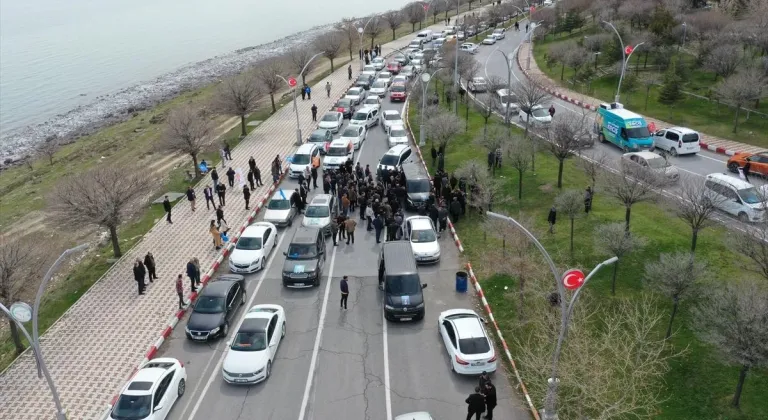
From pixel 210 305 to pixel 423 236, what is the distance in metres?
9.23

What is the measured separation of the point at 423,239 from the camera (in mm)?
24172

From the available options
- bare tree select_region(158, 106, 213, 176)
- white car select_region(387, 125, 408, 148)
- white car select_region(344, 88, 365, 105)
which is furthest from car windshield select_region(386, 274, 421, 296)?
white car select_region(344, 88, 365, 105)

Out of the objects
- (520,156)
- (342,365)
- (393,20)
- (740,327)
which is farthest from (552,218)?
(393,20)

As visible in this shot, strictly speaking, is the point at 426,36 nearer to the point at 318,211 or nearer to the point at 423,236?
the point at 318,211

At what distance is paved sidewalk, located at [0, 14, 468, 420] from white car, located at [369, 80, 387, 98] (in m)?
22.5

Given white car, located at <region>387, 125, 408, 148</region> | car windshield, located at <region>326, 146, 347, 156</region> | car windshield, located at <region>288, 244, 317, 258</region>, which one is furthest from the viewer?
white car, located at <region>387, 125, 408, 148</region>

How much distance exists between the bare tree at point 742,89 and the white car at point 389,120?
2083 cm

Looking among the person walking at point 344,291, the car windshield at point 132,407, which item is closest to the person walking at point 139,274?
the car windshield at point 132,407

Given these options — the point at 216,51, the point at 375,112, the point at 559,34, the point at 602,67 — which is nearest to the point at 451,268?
the point at 375,112

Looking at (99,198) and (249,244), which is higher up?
(99,198)

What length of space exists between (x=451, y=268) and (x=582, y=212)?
6910 millimetres

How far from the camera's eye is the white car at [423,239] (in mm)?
23641

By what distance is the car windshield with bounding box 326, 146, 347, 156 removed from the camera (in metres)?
34.4

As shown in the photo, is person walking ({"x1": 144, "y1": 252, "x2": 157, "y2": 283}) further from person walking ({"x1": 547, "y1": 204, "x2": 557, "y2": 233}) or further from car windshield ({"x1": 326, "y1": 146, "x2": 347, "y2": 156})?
person walking ({"x1": 547, "y1": 204, "x2": 557, "y2": 233})
